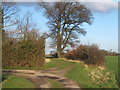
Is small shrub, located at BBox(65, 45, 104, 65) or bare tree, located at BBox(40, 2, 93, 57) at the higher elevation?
bare tree, located at BBox(40, 2, 93, 57)

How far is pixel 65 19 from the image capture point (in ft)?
128

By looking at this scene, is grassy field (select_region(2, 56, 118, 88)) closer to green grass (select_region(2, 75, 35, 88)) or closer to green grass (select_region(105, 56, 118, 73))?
green grass (select_region(2, 75, 35, 88))

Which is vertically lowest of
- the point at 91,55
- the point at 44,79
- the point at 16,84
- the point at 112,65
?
the point at 112,65

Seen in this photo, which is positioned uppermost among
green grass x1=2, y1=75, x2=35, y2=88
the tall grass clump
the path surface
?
the tall grass clump

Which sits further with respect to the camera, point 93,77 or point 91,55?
point 91,55

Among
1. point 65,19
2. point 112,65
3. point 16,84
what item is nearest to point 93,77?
point 16,84

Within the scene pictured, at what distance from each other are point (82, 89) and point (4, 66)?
12310 millimetres

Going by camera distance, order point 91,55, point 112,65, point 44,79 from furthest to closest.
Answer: point 91,55
point 112,65
point 44,79

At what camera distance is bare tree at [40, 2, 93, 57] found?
124 feet

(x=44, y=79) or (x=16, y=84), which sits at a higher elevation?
(x=16, y=84)

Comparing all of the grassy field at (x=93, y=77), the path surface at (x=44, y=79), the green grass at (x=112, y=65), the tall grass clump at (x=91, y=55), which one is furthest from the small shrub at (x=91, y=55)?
the path surface at (x=44, y=79)

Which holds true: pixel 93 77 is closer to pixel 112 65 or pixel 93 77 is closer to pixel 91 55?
pixel 112 65

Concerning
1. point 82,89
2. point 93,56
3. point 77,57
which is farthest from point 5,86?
point 77,57

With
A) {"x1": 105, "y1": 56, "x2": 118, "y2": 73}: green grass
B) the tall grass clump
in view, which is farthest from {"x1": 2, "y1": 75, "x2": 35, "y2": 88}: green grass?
the tall grass clump
